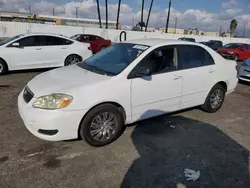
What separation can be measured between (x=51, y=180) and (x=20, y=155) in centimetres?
77

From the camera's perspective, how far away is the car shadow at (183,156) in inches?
101

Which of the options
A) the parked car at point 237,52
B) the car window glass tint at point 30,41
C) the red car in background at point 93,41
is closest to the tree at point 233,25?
the parked car at point 237,52

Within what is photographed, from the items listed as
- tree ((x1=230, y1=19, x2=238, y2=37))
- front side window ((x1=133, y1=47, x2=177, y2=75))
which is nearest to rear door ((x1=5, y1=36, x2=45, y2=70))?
front side window ((x1=133, y1=47, x2=177, y2=75))

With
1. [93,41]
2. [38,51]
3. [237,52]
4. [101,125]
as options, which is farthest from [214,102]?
[237,52]

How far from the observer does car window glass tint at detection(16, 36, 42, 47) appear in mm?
7457

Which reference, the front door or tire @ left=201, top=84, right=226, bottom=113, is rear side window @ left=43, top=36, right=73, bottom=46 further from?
tire @ left=201, top=84, right=226, bottom=113

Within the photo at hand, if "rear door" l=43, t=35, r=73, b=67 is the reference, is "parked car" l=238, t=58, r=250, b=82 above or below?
below

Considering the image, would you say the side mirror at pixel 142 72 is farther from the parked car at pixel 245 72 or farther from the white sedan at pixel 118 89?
the parked car at pixel 245 72

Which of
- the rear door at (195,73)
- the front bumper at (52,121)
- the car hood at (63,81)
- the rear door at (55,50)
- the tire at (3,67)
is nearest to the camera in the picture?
the front bumper at (52,121)

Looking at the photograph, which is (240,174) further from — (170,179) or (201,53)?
(201,53)

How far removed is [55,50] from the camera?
26.5ft

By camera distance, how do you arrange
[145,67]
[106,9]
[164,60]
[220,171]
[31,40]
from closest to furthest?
[220,171]
[145,67]
[164,60]
[31,40]
[106,9]

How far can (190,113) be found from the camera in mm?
4730

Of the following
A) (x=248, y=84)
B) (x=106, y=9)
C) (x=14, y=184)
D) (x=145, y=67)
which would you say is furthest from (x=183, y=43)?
(x=106, y=9)
